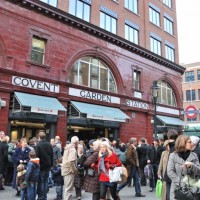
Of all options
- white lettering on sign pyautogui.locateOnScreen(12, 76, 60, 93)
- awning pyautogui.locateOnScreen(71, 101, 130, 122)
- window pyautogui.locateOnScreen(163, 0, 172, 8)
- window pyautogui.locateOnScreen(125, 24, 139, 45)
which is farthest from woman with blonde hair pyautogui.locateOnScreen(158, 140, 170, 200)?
window pyautogui.locateOnScreen(163, 0, 172, 8)

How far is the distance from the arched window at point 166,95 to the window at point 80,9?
10.2 m

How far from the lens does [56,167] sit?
A: 8.09 m

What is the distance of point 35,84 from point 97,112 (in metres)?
4.26

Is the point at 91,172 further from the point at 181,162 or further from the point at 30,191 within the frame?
the point at 181,162

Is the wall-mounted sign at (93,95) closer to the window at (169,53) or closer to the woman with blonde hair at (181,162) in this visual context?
the window at (169,53)

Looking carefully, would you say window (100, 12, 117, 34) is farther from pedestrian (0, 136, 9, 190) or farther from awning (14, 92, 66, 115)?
pedestrian (0, 136, 9, 190)

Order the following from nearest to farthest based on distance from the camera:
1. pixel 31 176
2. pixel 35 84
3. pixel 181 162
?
pixel 181 162
pixel 31 176
pixel 35 84

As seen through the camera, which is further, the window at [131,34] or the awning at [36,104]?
the window at [131,34]

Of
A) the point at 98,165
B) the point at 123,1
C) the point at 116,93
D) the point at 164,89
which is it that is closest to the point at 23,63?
the point at 116,93

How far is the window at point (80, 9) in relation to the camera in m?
17.8

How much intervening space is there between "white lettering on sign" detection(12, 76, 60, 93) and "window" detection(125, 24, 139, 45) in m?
9.10

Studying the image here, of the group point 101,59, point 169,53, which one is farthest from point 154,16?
point 101,59

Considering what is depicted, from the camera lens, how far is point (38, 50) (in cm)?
1561

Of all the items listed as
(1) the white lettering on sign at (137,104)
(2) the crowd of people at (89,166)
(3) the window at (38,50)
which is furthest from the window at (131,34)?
(2) the crowd of people at (89,166)
